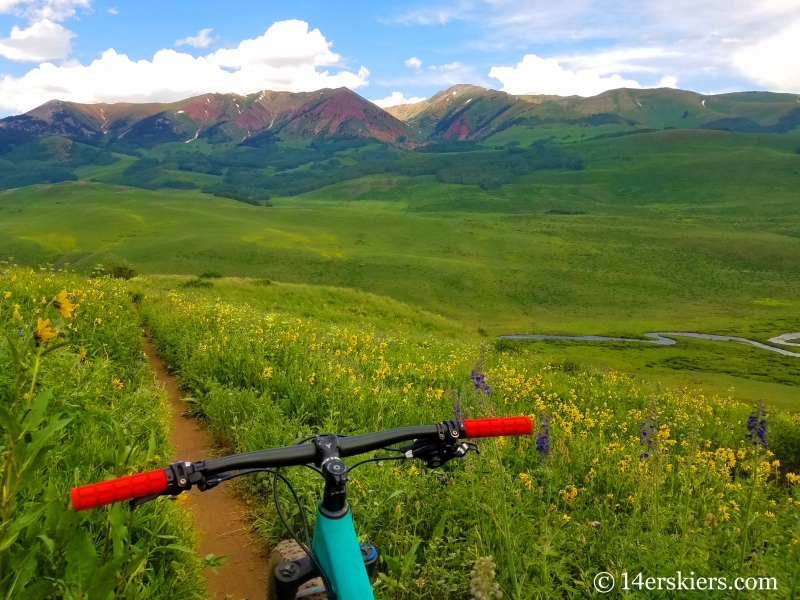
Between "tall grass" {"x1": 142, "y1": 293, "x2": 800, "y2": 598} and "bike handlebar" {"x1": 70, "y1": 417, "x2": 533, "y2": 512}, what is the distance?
971 millimetres

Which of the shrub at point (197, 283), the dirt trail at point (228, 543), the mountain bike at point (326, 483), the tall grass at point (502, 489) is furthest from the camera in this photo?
the shrub at point (197, 283)

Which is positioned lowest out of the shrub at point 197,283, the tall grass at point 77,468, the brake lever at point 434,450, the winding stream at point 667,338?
the winding stream at point 667,338

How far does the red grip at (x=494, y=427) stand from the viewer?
2.24 meters

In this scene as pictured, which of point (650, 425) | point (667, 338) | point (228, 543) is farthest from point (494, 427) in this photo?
point (667, 338)

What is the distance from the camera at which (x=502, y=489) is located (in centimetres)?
320

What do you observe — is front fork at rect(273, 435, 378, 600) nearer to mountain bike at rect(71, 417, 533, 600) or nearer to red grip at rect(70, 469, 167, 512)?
mountain bike at rect(71, 417, 533, 600)

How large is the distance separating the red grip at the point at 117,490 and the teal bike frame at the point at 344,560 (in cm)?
60

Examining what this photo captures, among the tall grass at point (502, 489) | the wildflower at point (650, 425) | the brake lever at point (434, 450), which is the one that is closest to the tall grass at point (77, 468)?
the tall grass at point (502, 489)

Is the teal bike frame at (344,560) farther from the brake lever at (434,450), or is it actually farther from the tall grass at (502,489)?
the tall grass at (502,489)

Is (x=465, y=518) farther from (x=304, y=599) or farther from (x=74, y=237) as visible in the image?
(x=74, y=237)

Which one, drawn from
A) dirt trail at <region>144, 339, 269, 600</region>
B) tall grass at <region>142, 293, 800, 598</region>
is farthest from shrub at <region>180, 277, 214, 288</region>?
dirt trail at <region>144, 339, 269, 600</region>

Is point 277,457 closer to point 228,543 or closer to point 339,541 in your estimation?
point 339,541

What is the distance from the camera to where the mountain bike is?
5.71 ft

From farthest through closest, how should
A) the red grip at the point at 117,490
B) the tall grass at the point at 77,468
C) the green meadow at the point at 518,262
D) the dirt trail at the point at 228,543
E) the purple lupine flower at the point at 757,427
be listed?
the green meadow at the point at 518,262, the dirt trail at the point at 228,543, the purple lupine flower at the point at 757,427, the tall grass at the point at 77,468, the red grip at the point at 117,490
